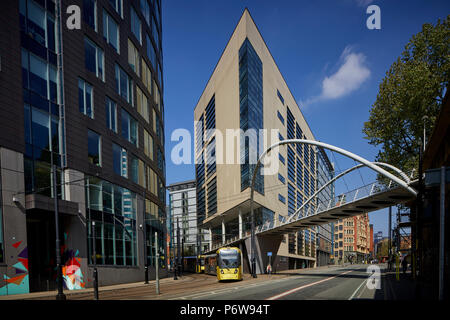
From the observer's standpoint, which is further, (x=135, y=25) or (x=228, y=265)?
(x=135, y=25)

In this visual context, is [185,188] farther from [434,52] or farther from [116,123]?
[434,52]

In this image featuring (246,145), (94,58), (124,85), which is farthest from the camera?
(246,145)

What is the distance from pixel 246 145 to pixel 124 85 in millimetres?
21246

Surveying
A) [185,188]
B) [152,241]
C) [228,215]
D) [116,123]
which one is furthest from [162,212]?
[185,188]

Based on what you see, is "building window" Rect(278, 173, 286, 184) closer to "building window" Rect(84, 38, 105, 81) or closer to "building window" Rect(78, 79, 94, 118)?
"building window" Rect(84, 38, 105, 81)

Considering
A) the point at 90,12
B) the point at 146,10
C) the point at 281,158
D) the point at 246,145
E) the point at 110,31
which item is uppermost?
the point at 146,10

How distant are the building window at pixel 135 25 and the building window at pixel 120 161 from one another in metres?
15.2

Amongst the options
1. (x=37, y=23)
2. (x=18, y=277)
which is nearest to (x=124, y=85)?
(x=37, y=23)

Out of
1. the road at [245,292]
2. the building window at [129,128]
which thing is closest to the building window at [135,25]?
the building window at [129,128]

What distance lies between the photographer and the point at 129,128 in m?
38.0

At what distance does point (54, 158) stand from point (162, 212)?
26.2 m

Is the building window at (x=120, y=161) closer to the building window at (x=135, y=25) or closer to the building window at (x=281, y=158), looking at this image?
the building window at (x=135, y=25)

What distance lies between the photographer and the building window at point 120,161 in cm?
3444

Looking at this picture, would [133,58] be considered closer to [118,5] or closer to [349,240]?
[118,5]
